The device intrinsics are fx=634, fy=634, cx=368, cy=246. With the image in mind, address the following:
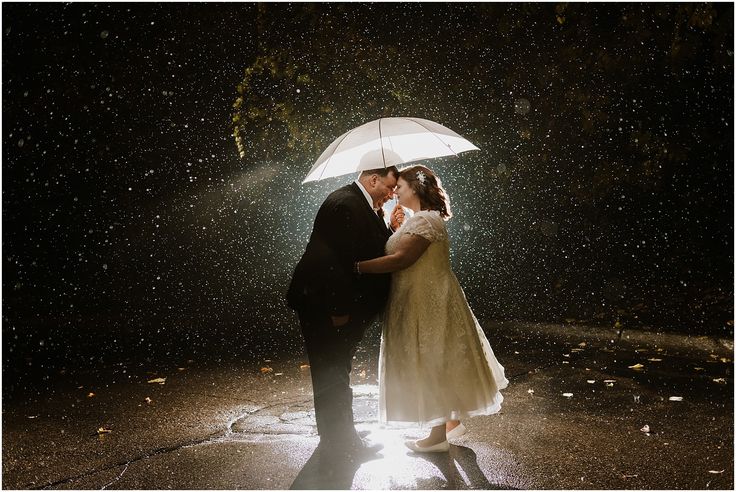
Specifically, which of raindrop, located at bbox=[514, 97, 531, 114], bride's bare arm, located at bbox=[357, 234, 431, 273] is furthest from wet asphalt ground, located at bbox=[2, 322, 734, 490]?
raindrop, located at bbox=[514, 97, 531, 114]

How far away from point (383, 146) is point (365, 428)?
225 cm

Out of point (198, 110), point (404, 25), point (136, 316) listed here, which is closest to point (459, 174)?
point (404, 25)

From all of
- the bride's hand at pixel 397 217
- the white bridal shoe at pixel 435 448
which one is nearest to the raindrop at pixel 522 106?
the bride's hand at pixel 397 217

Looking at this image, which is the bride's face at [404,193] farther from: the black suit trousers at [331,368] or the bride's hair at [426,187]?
the black suit trousers at [331,368]

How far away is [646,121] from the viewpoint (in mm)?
10656

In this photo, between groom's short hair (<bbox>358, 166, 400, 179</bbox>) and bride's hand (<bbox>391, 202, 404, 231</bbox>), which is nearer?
groom's short hair (<bbox>358, 166, 400, 179</bbox>)

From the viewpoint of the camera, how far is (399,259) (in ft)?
13.9

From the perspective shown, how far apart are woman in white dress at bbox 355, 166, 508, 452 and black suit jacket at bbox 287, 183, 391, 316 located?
22 centimetres

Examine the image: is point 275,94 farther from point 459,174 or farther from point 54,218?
point 54,218

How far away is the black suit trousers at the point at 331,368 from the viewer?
434 cm

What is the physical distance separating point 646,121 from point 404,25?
464cm

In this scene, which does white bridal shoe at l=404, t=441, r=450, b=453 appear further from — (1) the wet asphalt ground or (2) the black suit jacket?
(2) the black suit jacket

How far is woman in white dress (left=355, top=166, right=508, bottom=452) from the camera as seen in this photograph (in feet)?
14.4

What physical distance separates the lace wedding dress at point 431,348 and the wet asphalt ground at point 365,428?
0.35 metres
